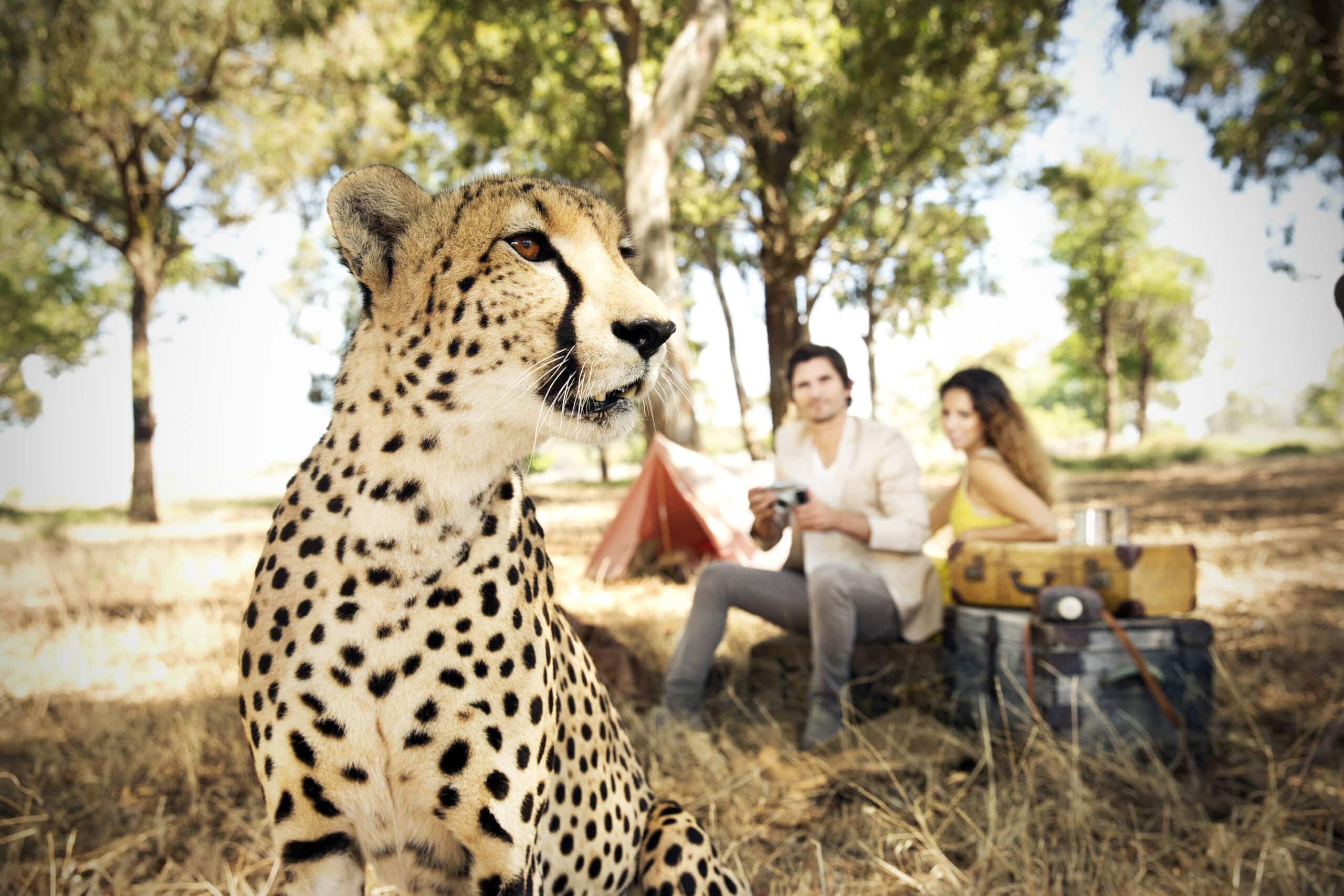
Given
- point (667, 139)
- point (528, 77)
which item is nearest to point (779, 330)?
point (528, 77)

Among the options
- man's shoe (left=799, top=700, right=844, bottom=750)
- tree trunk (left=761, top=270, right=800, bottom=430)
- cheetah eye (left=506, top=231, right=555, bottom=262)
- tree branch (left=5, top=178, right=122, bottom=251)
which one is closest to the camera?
cheetah eye (left=506, top=231, right=555, bottom=262)

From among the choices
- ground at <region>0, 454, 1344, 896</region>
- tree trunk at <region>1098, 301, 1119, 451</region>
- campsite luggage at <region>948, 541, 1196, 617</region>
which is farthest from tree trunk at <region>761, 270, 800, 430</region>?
tree trunk at <region>1098, 301, 1119, 451</region>

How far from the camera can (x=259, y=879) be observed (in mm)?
2689

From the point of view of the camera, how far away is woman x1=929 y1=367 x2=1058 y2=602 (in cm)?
396

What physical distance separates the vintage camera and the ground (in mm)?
915

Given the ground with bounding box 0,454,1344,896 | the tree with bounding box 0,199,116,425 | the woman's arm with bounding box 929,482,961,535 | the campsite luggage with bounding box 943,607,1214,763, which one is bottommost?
the ground with bounding box 0,454,1344,896

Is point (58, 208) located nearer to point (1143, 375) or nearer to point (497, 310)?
point (497, 310)

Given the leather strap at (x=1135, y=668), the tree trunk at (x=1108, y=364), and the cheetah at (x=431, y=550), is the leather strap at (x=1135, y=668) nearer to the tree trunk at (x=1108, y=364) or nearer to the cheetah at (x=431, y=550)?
the cheetah at (x=431, y=550)

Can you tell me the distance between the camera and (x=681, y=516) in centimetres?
→ 731

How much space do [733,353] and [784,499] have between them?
15739mm

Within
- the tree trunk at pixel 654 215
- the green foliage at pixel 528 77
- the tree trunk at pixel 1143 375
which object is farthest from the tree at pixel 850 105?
the tree trunk at pixel 1143 375

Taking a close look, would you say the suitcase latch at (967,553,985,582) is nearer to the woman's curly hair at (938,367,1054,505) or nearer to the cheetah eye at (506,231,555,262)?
the woman's curly hair at (938,367,1054,505)

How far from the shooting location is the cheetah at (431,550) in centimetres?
135

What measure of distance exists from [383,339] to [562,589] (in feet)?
18.8
